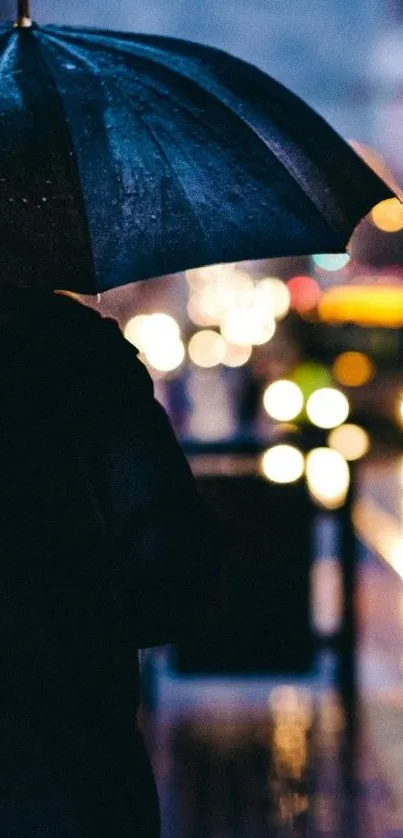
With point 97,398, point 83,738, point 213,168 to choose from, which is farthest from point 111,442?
point 213,168

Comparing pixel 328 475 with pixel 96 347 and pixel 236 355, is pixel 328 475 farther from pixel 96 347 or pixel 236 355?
pixel 236 355

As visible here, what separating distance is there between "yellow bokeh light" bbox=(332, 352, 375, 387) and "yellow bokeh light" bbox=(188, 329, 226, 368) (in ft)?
44.4

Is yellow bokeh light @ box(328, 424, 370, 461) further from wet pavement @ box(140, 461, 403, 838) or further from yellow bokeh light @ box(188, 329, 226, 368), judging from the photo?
yellow bokeh light @ box(188, 329, 226, 368)

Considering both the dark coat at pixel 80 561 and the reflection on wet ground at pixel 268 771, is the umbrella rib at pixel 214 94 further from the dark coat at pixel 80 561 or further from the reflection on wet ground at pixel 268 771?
the reflection on wet ground at pixel 268 771

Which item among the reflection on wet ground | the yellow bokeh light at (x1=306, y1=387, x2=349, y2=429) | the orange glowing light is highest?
the orange glowing light

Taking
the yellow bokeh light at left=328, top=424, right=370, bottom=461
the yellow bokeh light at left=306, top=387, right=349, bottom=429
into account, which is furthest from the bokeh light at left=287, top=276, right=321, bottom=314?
the yellow bokeh light at left=306, top=387, right=349, bottom=429

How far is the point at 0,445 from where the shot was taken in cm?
231

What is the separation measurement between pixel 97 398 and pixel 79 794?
65 centimetres

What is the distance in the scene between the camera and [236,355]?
5088cm

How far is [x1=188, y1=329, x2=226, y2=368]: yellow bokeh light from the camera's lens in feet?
157

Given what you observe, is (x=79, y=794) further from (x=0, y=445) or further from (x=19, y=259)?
(x=19, y=259)

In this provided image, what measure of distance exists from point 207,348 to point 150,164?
48.1 m

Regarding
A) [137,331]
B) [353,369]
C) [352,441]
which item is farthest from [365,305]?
[352,441]

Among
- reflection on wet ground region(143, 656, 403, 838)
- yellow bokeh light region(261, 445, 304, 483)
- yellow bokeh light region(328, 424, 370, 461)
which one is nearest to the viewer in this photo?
reflection on wet ground region(143, 656, 403, 838)
